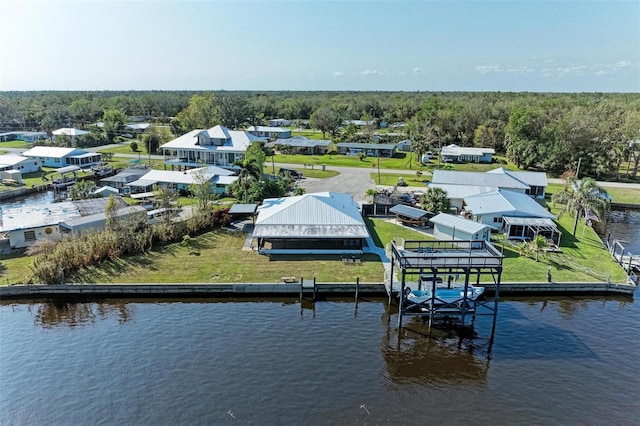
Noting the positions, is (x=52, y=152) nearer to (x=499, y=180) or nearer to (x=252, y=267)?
(x=252, y=267)

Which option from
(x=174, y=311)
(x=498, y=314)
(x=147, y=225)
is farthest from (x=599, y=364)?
(x=147, y=225)

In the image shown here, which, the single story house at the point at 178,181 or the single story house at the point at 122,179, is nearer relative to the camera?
the single story house at the point at 178,181

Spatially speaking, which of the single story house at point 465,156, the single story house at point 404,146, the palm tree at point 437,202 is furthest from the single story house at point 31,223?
the single story house at point 404,146

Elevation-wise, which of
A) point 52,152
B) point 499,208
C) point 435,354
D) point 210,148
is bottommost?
point 435,354

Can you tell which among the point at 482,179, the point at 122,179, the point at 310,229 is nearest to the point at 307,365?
the point at 310,229

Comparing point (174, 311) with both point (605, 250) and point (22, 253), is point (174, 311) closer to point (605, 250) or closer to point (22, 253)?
point (22, 253)

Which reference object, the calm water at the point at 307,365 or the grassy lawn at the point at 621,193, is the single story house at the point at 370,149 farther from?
the calm water at the point at 307,365

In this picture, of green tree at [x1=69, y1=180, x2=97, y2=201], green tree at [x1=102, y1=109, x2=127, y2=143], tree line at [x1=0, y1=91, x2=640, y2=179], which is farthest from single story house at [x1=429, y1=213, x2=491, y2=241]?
green tree at [x1=102, y1=109, x2=127, y2=143]
